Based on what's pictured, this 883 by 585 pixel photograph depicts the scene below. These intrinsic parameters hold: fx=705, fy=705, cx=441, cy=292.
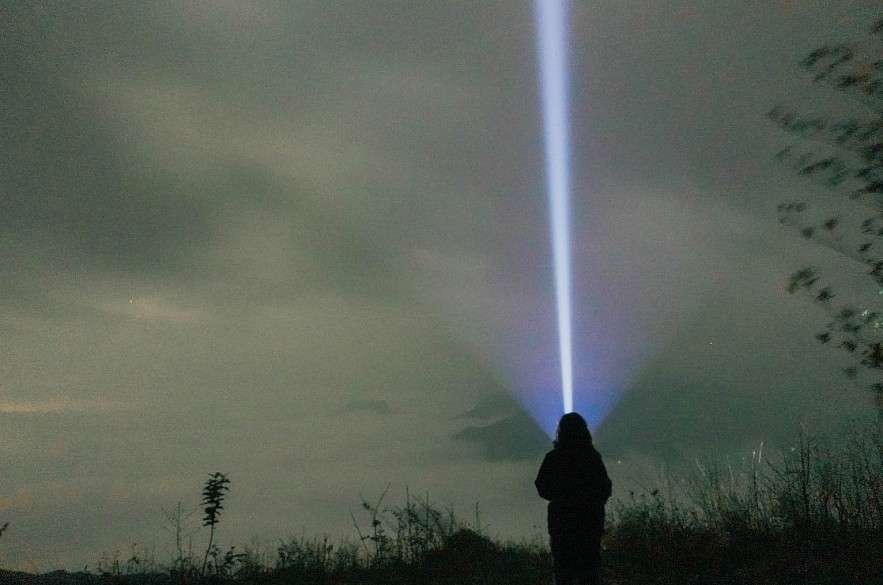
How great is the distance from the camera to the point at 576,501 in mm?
8734

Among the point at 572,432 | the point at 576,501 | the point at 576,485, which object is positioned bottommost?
the point at 576,501

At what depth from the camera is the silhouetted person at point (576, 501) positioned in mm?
8727

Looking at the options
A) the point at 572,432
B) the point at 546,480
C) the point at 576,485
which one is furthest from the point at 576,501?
the point at 572,432

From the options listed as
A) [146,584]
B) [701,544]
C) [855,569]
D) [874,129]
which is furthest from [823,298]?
[146,584]

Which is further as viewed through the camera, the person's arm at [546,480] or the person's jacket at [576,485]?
the person's arm at [546,480]

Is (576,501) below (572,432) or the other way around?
below

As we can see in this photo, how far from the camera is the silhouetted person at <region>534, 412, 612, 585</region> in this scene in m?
8.73

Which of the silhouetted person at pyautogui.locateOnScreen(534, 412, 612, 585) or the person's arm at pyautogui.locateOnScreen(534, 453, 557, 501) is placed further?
the person's arm at pyautogui.locateOnScreen(534, 453, 557, 501)

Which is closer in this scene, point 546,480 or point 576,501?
point 576,501

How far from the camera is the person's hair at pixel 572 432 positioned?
347 inches

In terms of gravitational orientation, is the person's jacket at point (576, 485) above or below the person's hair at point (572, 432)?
below

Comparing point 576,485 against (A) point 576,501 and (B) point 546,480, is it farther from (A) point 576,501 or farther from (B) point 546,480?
(B) point 546,480

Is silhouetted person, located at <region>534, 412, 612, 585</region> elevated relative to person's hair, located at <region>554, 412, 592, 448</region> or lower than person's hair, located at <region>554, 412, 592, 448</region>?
lower

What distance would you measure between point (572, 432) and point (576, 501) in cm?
84
